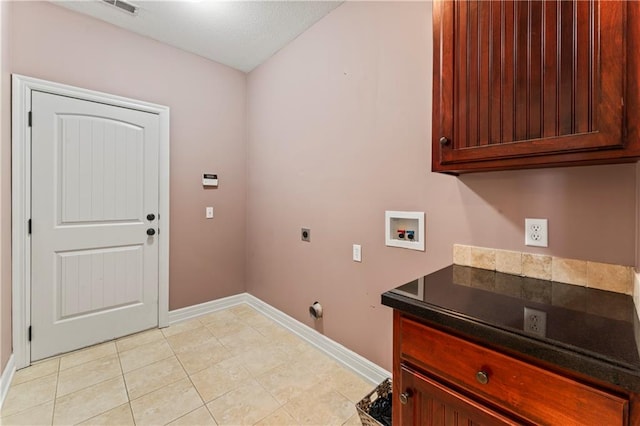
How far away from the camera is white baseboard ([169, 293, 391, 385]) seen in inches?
76.1

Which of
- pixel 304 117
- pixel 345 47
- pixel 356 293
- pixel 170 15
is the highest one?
pixel 170 15

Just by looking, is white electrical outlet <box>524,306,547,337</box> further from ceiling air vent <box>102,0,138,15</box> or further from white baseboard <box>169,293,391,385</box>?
ceiling air vent <box>102,0,138,15</box>

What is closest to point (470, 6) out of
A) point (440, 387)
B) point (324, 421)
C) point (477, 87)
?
point (477, 87)

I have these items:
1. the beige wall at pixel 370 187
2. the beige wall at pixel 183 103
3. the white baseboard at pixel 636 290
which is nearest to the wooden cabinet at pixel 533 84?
the beige wall at pixel 370 187

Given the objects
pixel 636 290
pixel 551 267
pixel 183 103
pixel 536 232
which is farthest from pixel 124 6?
pixel 636 290

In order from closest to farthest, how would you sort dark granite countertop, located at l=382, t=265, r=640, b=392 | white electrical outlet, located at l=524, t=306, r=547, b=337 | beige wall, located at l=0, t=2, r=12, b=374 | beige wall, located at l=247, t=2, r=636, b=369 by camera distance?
dark granite countertop, located at l=382, t=265, r=640, b=392 < white electrical outlet, located at l=524, t=306, r=547, b=337 < beige wall, located at l=247, t=2, r=636, b=369 < beige wall, located at l=0, t=2, r=12, b=374

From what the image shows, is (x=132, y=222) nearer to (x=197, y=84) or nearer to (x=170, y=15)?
(x=197, y=84)

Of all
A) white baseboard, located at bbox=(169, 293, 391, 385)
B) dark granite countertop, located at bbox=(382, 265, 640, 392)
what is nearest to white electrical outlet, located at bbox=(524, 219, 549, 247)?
dark granite countertop, located at bbox=(382, 265, 640, 392)

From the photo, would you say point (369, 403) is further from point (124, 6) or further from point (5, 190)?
point (124, 6)

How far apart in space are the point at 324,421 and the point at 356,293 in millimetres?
782

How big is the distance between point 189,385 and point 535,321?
1.98 metres

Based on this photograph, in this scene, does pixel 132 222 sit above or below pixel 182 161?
below

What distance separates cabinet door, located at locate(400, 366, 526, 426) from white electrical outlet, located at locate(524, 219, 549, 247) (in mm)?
750

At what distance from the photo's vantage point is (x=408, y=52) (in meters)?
1.70
